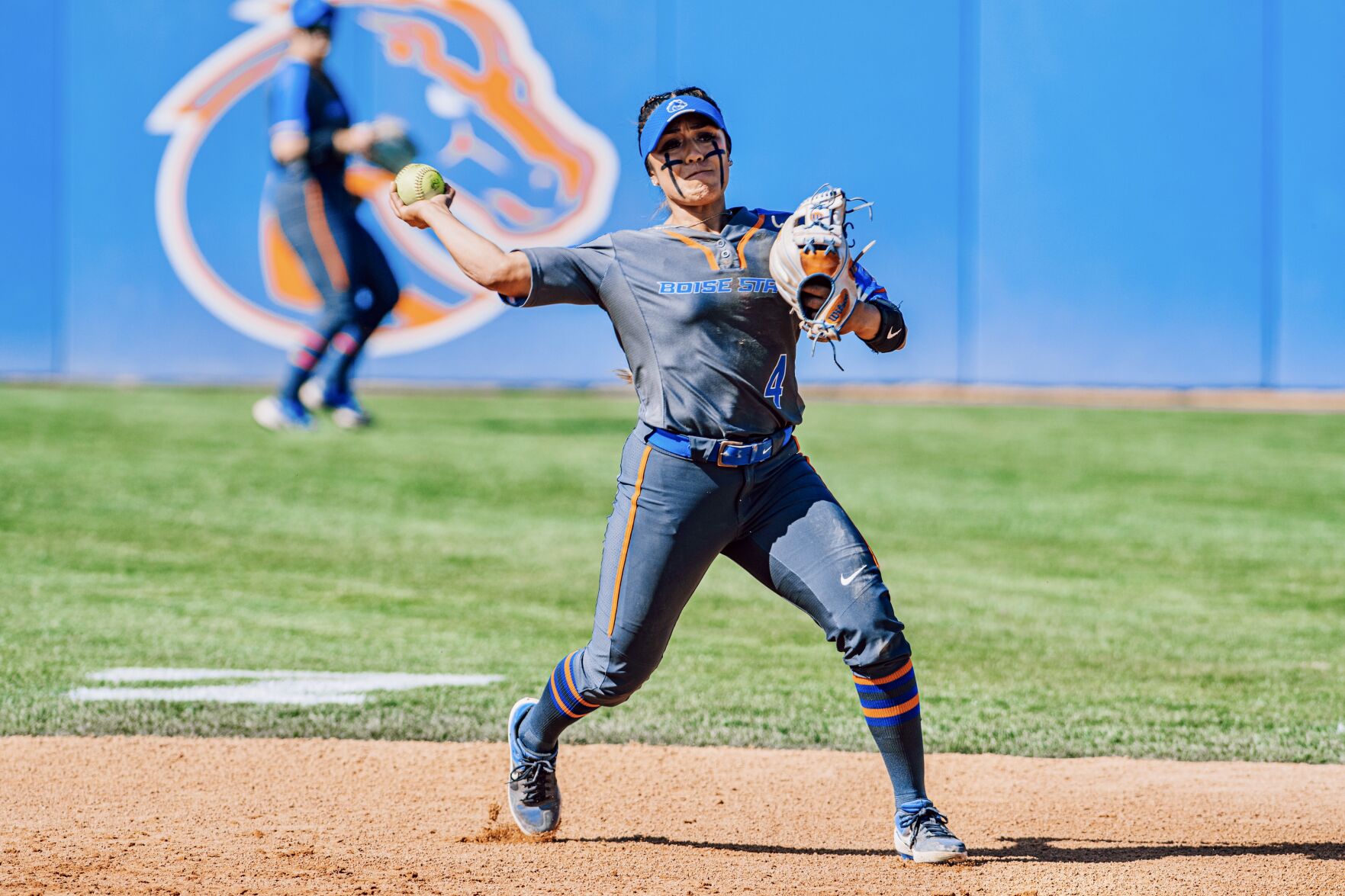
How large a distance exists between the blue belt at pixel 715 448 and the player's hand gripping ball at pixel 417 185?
827 millimetres

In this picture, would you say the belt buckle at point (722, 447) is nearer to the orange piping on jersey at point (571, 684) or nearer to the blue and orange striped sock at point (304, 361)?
the orange piping on jersey at point (571, 684)

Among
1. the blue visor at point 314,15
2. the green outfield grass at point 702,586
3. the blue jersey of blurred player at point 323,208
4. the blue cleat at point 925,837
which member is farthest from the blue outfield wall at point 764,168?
the blue cleat at point 925,837

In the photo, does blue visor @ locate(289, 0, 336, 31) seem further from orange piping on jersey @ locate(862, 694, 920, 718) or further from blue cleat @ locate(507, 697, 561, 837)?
orange piping on jersey @ locate(862, 694, 920, 718)

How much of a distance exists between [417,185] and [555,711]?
1.45 meters

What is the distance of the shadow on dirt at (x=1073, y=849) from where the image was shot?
409 cm

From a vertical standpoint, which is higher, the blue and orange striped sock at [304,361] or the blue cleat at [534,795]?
the blue and orange striped sock at [304,361]

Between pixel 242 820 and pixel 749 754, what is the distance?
186cm

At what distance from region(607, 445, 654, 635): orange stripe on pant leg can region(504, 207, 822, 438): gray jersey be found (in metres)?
0.09

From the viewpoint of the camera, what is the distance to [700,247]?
12.6 feet

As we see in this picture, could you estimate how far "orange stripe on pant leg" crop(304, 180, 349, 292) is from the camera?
9.52 meters

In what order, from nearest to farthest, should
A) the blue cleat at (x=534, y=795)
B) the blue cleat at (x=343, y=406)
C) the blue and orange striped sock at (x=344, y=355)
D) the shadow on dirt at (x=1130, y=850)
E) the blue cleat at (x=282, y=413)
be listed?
the shadow on dirt at (x=1130, y=850), the blue cleat at (x=534, y=795), the blue and orange striped sock at (x=344, y=355), the blue cleat at (x=343, y=406), the blue cleat at (x=282, y=413)

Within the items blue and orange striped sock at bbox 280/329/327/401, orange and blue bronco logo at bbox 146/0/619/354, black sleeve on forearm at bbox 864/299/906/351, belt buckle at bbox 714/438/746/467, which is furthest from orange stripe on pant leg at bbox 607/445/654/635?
orange and blue bronco logo at bbox 146/0/619/354

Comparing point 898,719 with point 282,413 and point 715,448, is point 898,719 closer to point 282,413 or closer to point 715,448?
point 715,448

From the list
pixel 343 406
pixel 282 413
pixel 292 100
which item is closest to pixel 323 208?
pixel 292 100
